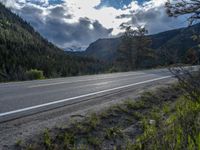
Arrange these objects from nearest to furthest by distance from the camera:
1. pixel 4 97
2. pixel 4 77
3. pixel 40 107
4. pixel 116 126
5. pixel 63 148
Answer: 1. pixel 63 148
2. pixel 116 126
3. pixel 40 107
4. pixel 4 97
5. pixel 4 77

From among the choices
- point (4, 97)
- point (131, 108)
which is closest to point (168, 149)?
point (131, 108)

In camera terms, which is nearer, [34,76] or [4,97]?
[4,97]

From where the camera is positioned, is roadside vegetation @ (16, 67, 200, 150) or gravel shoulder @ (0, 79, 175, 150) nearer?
roadside vegetation @ (16, 67, 200, 150)

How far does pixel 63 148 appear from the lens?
422cm

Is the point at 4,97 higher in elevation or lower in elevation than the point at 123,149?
higher

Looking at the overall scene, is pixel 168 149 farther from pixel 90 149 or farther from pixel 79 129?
pixel 79 129

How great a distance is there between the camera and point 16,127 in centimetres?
498

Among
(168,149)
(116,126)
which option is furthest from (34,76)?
(168,149)

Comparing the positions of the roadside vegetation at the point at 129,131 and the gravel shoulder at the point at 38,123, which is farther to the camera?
the gravel shoulder at the point at 38,123

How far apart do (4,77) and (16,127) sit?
1463 cm

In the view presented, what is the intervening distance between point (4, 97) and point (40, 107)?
6.09 feet

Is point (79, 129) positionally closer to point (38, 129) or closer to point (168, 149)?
point (38, 129)

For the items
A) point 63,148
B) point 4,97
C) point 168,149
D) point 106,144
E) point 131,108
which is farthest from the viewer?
point 4,97

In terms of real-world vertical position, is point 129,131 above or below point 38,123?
below
